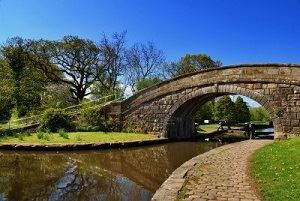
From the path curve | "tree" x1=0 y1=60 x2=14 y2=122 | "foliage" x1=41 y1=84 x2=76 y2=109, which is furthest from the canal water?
"foliage" x1=41 y1=84 x2=76 y2=109

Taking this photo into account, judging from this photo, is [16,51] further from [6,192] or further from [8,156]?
[6,192]

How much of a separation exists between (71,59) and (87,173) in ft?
101

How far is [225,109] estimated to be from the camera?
4409 cm

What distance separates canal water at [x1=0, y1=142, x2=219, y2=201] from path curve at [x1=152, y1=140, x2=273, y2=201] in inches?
35.5

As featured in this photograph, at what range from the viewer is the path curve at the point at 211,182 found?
23.1 feet

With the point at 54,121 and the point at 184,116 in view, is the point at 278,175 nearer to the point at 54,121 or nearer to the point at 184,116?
the point at 184,116

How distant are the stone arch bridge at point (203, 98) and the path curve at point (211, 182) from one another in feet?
25.2

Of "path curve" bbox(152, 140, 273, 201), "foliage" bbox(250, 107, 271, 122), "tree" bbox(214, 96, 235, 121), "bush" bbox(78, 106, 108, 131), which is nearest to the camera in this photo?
"path curve" bbox(152, 140, 273, 201)

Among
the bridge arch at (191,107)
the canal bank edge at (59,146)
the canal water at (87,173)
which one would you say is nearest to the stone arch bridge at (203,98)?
the bridge arch at (191,107)

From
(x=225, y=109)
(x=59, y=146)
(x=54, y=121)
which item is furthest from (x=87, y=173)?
(x=225, y=109)

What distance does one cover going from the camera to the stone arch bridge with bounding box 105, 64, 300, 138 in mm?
18391

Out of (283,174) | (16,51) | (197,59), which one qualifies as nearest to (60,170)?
(283,174)

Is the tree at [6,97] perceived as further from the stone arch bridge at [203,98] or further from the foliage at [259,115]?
the foliage at [259,115]

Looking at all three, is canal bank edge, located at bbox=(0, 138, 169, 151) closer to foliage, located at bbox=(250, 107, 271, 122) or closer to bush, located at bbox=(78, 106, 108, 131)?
bush, located at bbox=(78, 106, 108, 131)
